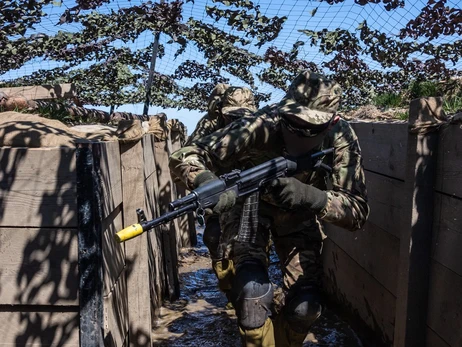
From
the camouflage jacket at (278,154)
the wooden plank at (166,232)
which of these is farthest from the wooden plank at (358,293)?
the wooden plank at (166,232)

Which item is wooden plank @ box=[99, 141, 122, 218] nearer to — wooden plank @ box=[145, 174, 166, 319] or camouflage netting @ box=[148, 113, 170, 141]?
wooden plank @ box=[145, 174, 166, 319]

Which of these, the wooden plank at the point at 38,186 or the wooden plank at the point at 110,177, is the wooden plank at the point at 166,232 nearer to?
the wooden plank at the point at 110,177

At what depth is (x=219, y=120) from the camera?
5.80m

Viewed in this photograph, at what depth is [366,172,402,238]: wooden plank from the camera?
11.3 feet

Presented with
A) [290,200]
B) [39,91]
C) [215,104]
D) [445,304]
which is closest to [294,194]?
[290,200]

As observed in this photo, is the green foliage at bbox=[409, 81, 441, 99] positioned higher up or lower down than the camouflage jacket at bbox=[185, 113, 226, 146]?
higher up

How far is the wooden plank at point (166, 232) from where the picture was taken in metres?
5.46

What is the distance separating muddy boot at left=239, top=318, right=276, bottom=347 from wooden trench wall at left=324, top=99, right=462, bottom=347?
763 millimetres

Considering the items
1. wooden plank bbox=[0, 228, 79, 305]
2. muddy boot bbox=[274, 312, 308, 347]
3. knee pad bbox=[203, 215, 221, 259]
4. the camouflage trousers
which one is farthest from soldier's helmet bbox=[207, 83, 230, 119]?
wooden plank bbox=[0, 228, 79, 305]

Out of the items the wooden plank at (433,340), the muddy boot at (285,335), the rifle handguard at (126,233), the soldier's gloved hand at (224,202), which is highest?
the soldier's gloved hand at (224,202)

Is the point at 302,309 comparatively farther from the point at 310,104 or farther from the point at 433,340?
the point at 310,104

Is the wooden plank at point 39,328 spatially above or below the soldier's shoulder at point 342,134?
below

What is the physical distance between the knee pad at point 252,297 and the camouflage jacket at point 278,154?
502 mm

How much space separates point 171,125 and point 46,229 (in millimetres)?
5075
